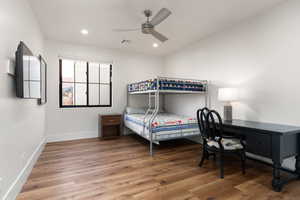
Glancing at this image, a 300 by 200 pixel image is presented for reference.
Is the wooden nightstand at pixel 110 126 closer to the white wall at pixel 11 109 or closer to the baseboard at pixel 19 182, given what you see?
the baseboard at pixel 19 182

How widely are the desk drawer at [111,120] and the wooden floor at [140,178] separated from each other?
1.01m

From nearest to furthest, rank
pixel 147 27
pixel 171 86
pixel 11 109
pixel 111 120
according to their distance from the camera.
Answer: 1. pixel 11 109
2. pixel 147 27
3. pixel 171 86
4. pixel 111 120

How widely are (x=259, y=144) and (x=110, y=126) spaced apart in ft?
11.8

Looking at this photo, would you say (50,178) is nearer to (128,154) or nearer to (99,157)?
(99,157)

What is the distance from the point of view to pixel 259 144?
83.4 inches

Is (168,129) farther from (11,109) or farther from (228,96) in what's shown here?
(11,109)

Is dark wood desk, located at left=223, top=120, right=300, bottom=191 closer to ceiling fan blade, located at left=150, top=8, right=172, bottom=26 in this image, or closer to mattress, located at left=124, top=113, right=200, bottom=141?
mattress, located at left=124, top=113, right=200, bottom=141

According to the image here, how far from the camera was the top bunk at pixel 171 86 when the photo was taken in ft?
10.6

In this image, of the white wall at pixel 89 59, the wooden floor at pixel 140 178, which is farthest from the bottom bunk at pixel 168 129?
the white wall at pixel 89 59

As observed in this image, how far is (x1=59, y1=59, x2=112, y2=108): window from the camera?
4.16 m

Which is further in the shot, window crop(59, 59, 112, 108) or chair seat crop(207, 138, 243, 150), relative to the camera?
window crop(59, 59, 112, 108)

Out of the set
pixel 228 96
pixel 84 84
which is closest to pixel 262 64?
pixel 228 96

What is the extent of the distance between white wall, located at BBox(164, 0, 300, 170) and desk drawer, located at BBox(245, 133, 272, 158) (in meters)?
0.67

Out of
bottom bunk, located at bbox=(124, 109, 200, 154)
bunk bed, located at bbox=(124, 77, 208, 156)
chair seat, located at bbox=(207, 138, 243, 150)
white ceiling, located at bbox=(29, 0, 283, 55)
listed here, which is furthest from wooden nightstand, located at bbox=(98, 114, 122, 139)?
chair seat, located at bbox=(207, 138, 243, 150)
